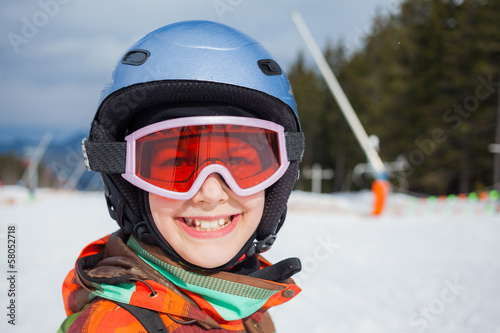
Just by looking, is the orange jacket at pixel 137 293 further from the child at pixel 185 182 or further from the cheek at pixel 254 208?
the cheek at pixel 254 208

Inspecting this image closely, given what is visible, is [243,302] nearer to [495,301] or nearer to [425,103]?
[495,301]

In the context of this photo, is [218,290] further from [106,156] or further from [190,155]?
[106,156]

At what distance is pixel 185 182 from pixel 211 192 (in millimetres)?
113

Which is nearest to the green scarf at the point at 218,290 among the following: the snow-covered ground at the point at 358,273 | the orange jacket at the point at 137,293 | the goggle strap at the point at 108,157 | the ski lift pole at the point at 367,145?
the orange jacket at the point at 137,293

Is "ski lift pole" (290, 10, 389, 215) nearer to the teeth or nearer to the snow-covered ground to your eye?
the snow-covered ground

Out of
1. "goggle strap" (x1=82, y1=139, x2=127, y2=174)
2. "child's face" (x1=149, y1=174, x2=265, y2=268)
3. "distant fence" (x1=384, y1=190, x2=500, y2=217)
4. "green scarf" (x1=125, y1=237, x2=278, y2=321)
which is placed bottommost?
"distant fence" (x1=384, y1=190, x2=500, y2=217)

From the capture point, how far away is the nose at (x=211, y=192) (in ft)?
5.32

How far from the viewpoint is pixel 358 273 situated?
210 inches

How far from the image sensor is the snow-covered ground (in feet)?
12.1

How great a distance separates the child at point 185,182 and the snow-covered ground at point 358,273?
6.10ft

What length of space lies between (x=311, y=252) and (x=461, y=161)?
24197mm

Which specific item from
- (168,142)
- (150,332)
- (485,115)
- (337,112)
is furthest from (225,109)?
(337,112)

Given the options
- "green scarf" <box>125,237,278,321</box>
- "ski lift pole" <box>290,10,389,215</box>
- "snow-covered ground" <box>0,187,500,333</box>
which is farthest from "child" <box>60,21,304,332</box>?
"ski lift pole" <box>290,10,389,215</box>

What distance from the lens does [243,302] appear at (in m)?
1.63
